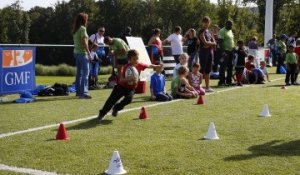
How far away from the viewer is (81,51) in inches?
497

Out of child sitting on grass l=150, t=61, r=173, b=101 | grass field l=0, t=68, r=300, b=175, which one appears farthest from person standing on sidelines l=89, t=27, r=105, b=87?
grass field l=0, t=68, r=300, b=175

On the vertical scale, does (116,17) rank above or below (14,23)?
above

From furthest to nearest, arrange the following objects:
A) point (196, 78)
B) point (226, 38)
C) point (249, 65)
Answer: point (249, 65) < point (226, 38) < point (196, 78)

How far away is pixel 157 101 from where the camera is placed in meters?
12.1

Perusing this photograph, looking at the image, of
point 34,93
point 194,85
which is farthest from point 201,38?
point 34,93

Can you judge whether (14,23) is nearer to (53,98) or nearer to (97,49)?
(97,49)

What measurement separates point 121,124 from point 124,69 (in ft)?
3.34

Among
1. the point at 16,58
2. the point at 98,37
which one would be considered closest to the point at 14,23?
the point at 98,37

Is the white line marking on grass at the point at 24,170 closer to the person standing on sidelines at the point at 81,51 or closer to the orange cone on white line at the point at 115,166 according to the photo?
the orange cone on white line at the point at 115,166

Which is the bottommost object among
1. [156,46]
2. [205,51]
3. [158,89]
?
[158,89]

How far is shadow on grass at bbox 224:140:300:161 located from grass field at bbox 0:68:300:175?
0.04ft

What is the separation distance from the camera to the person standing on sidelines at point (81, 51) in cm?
1248

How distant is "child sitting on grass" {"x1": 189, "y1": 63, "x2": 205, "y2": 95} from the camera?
13250 millimetres

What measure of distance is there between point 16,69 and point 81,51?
165 centimetres
